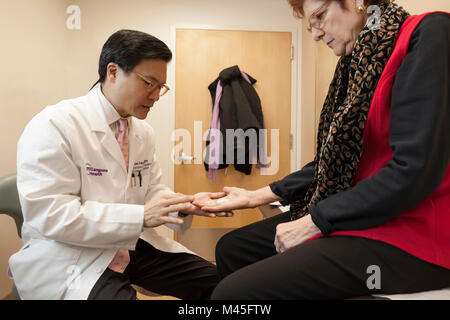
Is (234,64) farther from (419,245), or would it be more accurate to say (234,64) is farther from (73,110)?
(419,245)

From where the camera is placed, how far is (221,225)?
2904 mm

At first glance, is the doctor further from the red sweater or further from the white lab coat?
the red sweater

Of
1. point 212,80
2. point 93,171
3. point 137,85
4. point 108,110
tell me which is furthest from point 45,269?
point 212,80

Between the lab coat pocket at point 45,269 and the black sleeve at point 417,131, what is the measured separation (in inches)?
33.6

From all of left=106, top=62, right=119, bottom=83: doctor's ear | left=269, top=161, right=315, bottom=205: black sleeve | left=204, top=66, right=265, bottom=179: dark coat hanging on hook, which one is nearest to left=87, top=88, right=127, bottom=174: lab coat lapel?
left=106, top=62, right=119, bottom=83: doctor's ear

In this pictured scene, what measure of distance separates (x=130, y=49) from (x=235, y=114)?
1.67 metres

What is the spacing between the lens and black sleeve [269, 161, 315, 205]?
1.11 m

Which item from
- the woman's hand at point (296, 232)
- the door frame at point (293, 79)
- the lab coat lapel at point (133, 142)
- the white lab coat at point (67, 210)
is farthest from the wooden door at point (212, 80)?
the woman's hand at point (296, 232)

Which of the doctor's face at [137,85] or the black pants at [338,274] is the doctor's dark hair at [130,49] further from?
the black pants at [338,274]

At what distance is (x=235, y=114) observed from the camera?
9.10 feet

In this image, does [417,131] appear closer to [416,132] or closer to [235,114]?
[416,132]

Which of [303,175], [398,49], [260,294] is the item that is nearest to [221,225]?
[303,175]

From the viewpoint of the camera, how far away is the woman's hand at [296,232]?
79 centimetres
